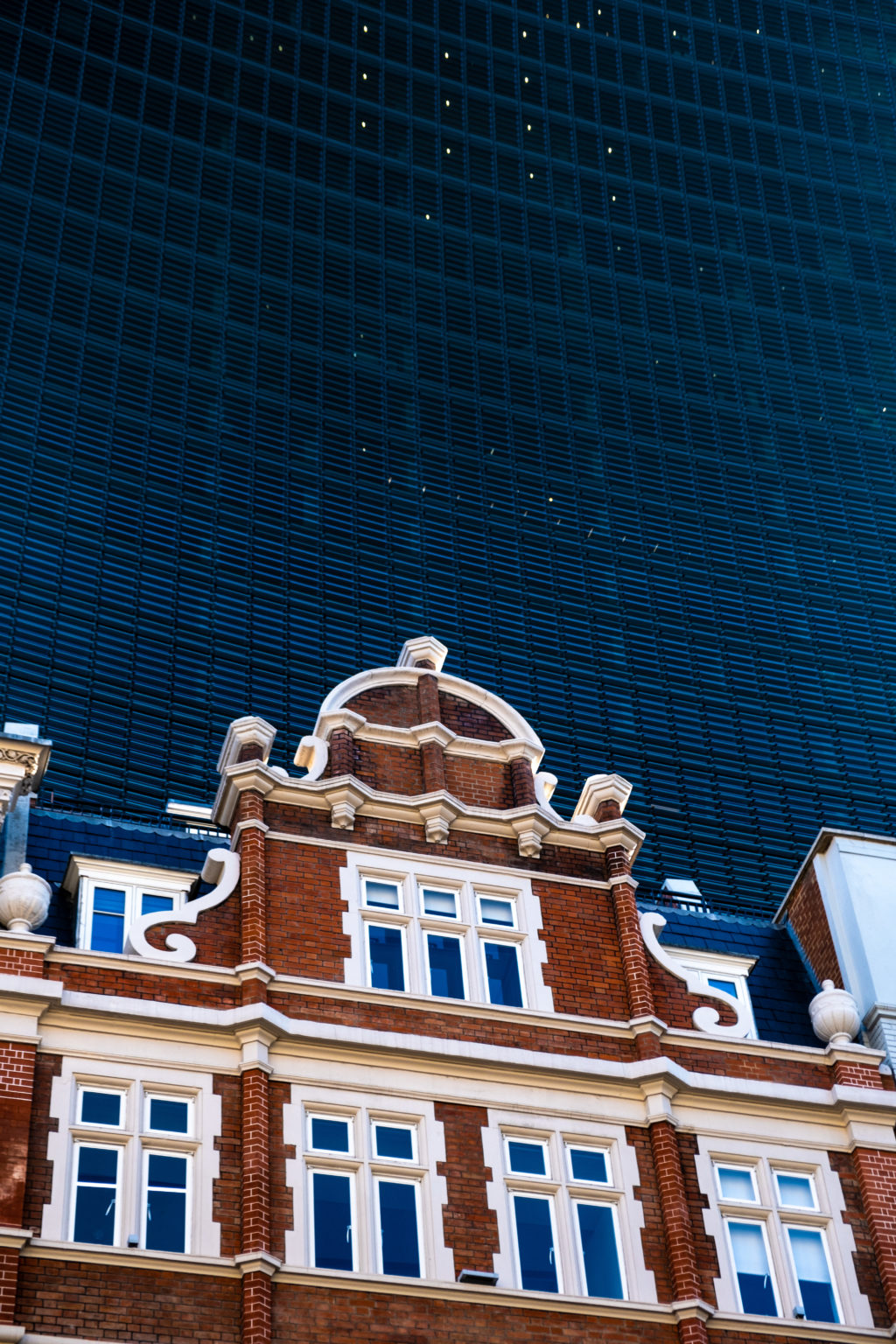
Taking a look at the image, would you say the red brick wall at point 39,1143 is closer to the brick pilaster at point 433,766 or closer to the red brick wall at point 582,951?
the red brick wall at point 582,951

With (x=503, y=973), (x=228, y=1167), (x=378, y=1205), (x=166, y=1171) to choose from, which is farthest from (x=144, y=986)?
(x=503, y=973)

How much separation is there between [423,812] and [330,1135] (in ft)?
18.0

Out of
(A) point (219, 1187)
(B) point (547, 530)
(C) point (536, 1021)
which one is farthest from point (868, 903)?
(B) point (547, 530)

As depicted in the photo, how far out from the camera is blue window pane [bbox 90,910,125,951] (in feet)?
102

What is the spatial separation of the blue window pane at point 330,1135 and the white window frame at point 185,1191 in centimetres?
167

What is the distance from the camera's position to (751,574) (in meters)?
94.9

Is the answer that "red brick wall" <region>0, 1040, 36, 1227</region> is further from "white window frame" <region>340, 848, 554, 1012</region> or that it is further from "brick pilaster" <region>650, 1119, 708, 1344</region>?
"brick pilaster" <region>650, 1119, 708, 1344</region>

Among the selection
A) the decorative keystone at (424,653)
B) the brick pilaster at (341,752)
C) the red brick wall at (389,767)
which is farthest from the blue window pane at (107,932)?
the decorative keystone at (424,653)

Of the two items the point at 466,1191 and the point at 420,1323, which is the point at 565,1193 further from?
the point at 420,1323

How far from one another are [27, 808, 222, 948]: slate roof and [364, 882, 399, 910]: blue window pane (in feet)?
13.0

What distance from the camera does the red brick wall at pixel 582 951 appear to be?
30.2m

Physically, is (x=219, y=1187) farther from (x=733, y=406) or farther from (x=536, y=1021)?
(x=733, y=406)

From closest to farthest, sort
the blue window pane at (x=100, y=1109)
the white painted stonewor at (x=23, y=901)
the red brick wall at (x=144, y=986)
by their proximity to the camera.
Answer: the blue window pane at (x=100, y=1109) < the red brick wall at (x=144, y=986) < the white painted stonewor at (x=23, y=901)

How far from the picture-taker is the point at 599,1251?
2767cm
